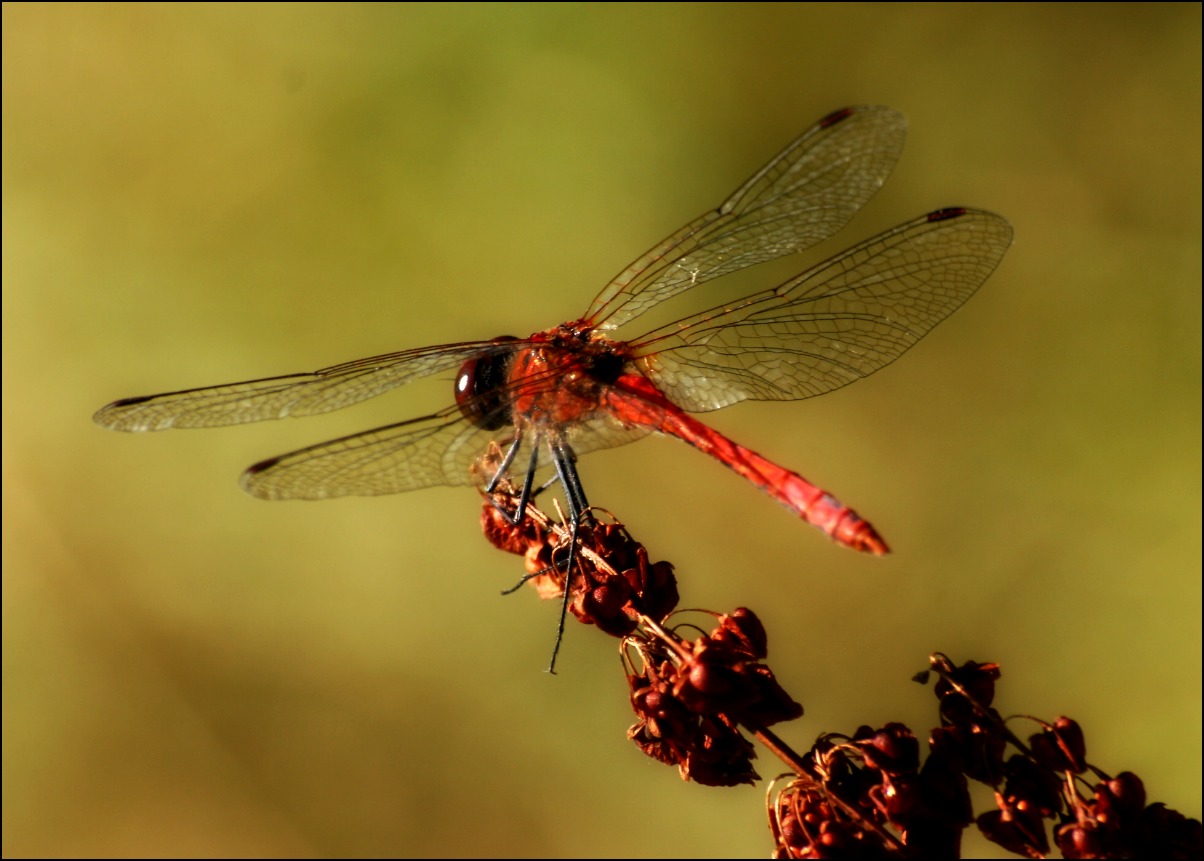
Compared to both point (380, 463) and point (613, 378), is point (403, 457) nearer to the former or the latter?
point (380, 463)

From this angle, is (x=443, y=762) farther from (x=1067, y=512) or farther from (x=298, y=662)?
A: (x=1067, y=512)

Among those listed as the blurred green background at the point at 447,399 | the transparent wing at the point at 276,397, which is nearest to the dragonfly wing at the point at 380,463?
the transparent wing at the point at 276,397

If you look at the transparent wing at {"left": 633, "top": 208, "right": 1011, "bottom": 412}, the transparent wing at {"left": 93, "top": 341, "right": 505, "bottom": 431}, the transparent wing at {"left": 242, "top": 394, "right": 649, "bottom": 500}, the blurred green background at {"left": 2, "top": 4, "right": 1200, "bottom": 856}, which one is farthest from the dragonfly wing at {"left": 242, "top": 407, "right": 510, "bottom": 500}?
the blurred green background at {"left": 2, "top": 4, "right": 1200, "bottom": 856}

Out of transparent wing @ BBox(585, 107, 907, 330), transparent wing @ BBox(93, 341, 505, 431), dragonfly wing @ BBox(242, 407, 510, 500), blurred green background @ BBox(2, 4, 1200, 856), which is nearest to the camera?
dragonfly wing @ BBox(242, 407, 510, 500)

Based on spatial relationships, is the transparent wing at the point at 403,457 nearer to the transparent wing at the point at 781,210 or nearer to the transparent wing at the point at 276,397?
the transparent wing at the point at 276,397

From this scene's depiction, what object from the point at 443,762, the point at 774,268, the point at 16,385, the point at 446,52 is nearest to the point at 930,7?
the point at 774,268

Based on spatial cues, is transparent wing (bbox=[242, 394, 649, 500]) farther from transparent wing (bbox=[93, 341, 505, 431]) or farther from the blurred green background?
the blurred green background

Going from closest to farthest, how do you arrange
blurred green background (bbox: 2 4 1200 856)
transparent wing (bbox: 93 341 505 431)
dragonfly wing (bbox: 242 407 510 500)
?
dragonfly wing (bbox: 242 407 510 500) → transparent wing (bbox: 93 341 505 431) → blurred green background (bbox: 2 4 1200 856)
